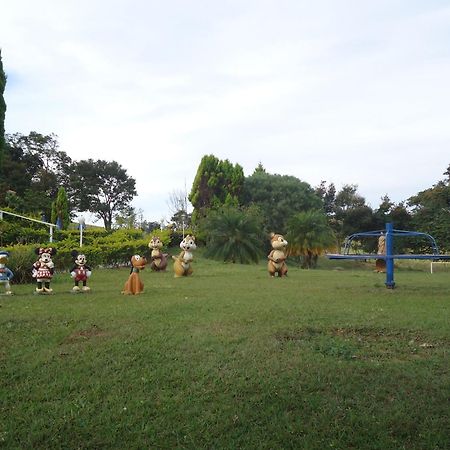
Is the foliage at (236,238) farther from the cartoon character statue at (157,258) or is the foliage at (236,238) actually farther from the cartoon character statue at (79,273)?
the cartoon character statue at (79,273)

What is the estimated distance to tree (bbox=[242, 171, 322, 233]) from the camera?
115 ft

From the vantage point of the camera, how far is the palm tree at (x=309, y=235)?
2122cm

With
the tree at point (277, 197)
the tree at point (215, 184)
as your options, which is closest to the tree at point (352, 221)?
the tree at point (277, 197)

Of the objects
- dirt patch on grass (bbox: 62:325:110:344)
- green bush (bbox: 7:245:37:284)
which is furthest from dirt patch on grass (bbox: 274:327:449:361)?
green bush (bbox: 7:245:37:284)

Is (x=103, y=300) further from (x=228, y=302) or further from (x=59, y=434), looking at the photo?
(x=59, y=434)

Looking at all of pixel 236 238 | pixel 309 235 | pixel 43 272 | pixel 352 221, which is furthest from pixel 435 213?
pixel 43 272

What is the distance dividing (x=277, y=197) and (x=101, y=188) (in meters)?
16.7

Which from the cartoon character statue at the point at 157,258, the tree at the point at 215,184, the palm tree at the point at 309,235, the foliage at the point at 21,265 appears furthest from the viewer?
the tree at the point at 215,184

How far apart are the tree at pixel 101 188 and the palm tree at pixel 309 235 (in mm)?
22509

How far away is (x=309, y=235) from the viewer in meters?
21.1

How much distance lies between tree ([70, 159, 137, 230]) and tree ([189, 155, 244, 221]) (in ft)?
36.1

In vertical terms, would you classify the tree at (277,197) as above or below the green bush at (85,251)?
above

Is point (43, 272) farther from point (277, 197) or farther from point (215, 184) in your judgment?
point (277, 197)

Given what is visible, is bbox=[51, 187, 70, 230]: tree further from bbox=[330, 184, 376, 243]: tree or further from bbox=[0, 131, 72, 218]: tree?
bbox=[330, 184, 376, 243]: tree
